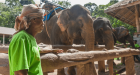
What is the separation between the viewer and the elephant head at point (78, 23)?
3429 mm

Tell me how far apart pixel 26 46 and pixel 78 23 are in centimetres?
300

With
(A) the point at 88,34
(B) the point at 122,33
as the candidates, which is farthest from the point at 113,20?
(A) the point at 88,34

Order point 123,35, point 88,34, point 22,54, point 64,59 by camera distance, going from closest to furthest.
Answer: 1. point 22,54
2. point 64,59
3. point 88,34
4. point 123,35

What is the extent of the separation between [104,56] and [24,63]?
2121 millimetres

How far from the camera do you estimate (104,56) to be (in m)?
2.63

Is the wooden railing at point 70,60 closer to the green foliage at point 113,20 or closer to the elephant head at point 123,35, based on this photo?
the elephant head at point 123,35

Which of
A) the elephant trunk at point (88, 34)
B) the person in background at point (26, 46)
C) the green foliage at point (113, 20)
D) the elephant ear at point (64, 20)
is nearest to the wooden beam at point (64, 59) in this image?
the person in background at point (26, 46)

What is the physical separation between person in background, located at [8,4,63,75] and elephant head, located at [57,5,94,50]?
2.34 m

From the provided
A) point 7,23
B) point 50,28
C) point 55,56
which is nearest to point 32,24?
point 55,56

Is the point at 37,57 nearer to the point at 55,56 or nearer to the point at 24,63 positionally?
the point at 24,63

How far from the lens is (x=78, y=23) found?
3.81 m

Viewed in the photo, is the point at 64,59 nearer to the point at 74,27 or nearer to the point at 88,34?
the point at 88,34

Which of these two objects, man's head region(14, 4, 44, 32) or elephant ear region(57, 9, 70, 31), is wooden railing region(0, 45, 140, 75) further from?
elephant ear region(57, 9, 70, 31)

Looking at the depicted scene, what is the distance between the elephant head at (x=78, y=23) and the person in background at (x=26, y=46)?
234 centimetres
